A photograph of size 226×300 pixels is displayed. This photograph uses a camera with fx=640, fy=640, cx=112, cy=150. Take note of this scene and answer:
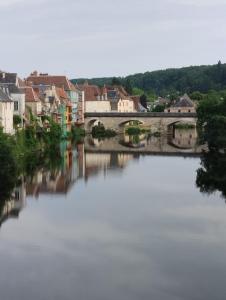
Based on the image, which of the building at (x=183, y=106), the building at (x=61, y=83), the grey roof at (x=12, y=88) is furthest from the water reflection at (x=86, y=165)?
the building at (x=183, y=106)

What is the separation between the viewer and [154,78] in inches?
7569

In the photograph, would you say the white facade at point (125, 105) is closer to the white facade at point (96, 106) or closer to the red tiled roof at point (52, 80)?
the white facade at point (96, 106)

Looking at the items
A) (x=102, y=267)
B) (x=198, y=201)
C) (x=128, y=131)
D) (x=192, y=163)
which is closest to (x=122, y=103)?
(x=128, y=131)

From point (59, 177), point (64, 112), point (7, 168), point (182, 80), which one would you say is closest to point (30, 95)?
point (64, 112)

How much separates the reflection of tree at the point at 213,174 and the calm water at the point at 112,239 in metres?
0.61

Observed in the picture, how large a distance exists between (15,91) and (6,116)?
7.73 m

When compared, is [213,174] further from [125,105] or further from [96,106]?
[125,105]

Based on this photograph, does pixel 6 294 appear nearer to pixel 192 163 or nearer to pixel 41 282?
pixel 41 282

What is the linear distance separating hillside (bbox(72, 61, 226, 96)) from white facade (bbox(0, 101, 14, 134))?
9345 cm

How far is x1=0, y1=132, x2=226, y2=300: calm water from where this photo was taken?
54.3 feet

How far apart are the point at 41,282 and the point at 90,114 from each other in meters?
64.1

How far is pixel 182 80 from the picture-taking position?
172m

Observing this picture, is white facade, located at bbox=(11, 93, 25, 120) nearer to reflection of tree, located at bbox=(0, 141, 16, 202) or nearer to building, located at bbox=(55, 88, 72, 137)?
building, located at bbox=(55, 88, 72, 137)

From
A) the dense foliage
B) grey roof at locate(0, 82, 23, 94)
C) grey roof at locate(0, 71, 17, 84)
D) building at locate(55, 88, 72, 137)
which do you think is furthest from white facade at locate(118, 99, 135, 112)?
grey roof at locate(0, 82, 23, 94)
